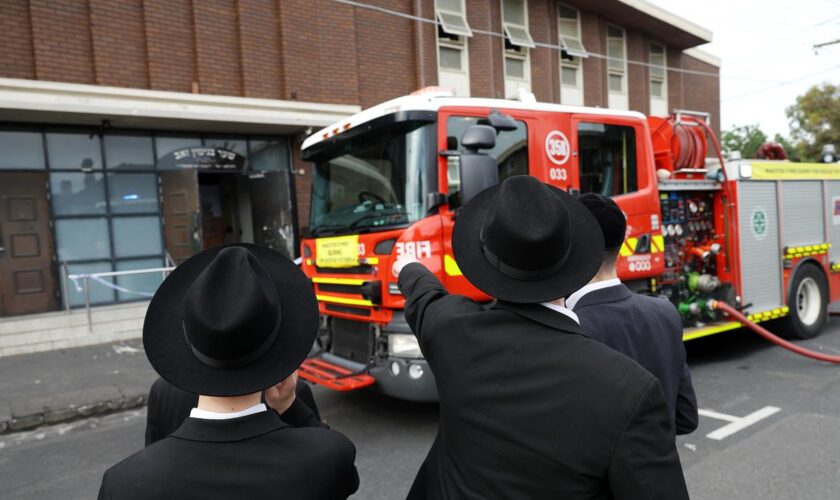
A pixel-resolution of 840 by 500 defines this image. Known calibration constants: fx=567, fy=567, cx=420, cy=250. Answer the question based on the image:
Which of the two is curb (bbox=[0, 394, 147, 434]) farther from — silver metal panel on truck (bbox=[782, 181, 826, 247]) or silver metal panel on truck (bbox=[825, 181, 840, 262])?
silver metal panel on truck (bbox=[825, 181, 840, 262])

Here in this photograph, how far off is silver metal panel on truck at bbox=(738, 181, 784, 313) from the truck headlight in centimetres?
447

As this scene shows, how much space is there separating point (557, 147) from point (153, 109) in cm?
721

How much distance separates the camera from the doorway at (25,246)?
902 cm

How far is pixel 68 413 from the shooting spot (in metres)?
5.75

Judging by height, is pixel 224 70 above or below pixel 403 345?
above

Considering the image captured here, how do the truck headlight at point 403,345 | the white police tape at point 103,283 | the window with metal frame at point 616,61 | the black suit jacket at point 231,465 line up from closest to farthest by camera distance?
1. the black suit jacket at point 231,465
2. the truck headlight at point 403,345
3. the white police tape at point 103,283
4. the window with metal frame at point 616,61

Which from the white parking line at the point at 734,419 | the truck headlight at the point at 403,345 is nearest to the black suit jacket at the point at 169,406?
the truck headlight at the point at 403,345

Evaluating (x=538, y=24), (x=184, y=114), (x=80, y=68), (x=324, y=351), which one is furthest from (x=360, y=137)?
(x=538, y=24)

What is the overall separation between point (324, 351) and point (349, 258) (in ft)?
3.52

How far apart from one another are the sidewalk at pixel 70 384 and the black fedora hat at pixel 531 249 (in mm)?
5783

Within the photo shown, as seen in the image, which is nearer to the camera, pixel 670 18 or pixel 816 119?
pixel 670 18

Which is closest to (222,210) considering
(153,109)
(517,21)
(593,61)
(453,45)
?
(153,109)

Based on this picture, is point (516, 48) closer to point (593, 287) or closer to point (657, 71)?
point (657, 71)

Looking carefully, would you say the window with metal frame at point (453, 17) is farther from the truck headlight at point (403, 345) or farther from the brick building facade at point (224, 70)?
the truck headlight at point (403, 345)
